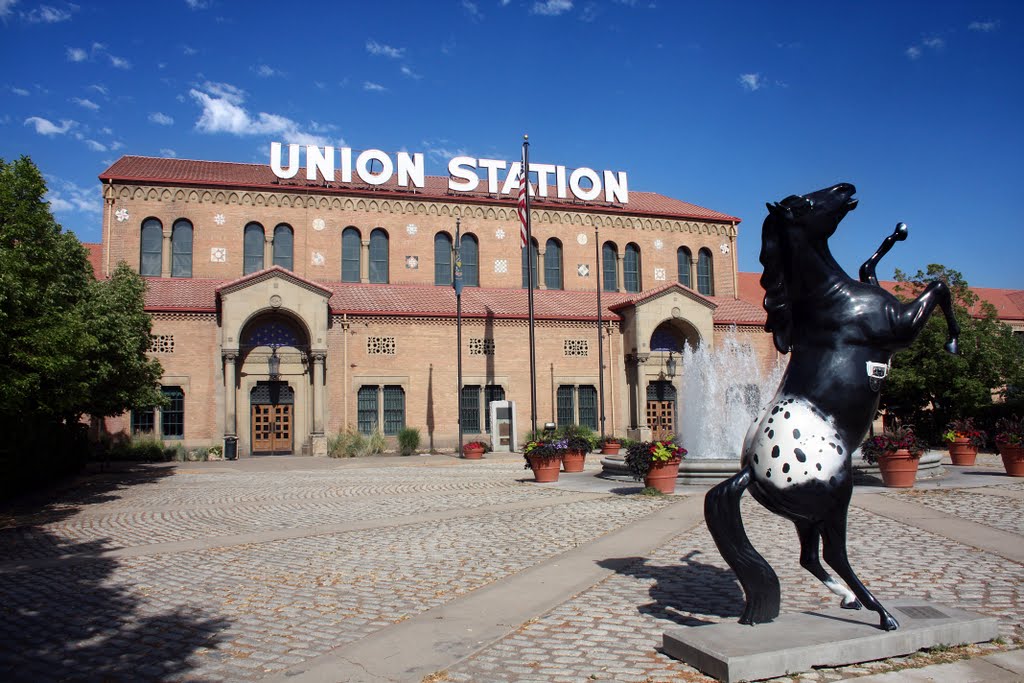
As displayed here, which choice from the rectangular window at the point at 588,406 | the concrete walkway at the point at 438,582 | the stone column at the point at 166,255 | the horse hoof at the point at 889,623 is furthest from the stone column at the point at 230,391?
the horse hoof at the point at 889,623

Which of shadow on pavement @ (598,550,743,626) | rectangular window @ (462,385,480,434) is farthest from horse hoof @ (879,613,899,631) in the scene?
rectangular window @ (462,385,480,434)

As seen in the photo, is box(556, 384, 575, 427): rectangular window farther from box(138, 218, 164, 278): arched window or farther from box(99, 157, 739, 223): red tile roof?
box(138, 218, 164, 278): arched window

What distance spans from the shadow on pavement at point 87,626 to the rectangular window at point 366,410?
23.6 m

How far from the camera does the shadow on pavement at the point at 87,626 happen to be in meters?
5.73

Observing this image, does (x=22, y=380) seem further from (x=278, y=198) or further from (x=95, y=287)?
(x=278, y=198)

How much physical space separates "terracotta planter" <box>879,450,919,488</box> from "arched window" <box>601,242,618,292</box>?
26.8m

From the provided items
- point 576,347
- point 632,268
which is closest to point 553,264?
point 632,268

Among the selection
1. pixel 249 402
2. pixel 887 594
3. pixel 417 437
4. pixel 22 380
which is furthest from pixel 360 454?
pixel 887 594

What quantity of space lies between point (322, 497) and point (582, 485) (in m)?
6.26

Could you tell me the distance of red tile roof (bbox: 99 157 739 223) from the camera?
119 feet

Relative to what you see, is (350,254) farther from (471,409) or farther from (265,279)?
(471,409)

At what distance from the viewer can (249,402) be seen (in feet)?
111

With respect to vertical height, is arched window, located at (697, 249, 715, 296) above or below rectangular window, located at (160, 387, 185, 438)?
above

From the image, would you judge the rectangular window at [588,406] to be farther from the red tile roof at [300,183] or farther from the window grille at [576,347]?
the red tile roof at [300,183]
